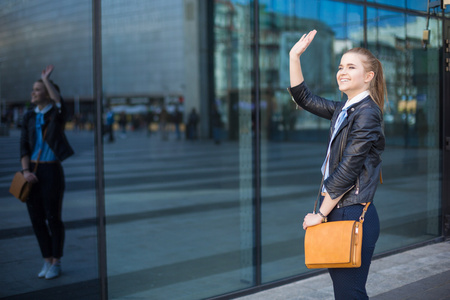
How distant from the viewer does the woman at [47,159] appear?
4652 mm

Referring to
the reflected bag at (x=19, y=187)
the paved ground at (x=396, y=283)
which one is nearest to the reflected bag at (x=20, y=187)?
the reflected bag at (x=19, y=187)

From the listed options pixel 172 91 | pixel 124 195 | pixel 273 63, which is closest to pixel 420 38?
pixel 124 195

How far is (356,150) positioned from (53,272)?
3.38 m

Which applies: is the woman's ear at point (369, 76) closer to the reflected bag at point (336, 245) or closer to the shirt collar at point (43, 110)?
the reflected bag at point (336, 245)

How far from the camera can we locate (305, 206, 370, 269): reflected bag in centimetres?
242

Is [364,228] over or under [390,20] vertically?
under

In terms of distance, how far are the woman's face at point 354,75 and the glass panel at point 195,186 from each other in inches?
90.5

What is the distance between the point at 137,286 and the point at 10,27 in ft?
8.38

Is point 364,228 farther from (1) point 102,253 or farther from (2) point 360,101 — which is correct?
(1) point 102,253

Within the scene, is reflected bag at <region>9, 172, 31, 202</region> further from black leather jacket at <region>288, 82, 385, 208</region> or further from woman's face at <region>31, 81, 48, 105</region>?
black leather jacket at <region>288, 82, 385, 208</region>

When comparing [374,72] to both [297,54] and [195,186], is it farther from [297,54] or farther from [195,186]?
[195,186]

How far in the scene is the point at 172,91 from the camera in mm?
58469

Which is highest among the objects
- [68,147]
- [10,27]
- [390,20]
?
[390,20]

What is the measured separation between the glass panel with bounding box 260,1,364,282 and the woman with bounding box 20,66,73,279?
2.06 meters
